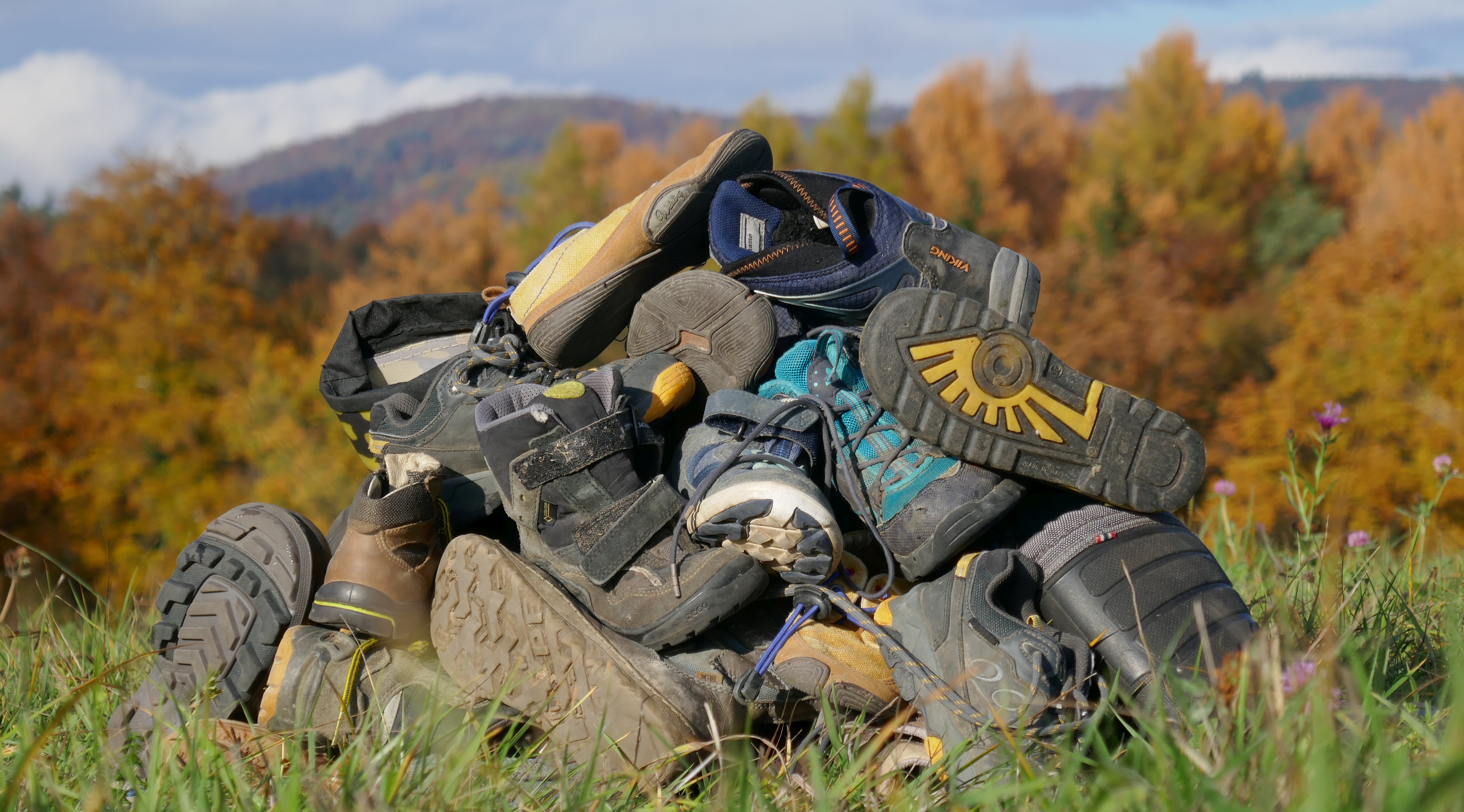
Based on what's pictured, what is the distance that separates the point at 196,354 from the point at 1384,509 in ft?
84.3

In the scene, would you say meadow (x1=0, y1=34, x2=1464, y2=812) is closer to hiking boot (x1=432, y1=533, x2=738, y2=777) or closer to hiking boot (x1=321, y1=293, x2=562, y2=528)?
hiking boot (x1=432, y1=533, x2=738, y2=777)

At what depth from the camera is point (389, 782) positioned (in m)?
1.21

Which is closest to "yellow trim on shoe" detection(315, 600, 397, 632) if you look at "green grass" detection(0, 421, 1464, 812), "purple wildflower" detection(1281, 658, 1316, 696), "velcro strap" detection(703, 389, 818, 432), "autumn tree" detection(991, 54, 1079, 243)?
"green grass" detection(0, 421, 1464, 812)

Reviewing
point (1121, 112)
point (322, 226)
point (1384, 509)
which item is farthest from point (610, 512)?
point (322, 226)

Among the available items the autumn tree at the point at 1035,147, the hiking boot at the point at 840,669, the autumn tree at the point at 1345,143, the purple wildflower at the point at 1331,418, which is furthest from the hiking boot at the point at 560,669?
the autumn tree at the point at 1345,143

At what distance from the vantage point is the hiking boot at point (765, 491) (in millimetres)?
1801

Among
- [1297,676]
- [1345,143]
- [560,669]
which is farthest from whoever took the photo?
[1345,143]

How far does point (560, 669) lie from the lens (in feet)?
5.78

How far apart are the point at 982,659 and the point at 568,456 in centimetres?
83

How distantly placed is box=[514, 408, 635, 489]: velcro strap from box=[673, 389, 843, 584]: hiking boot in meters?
0.20

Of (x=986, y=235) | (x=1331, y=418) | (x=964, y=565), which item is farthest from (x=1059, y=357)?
(x=986, y=235)

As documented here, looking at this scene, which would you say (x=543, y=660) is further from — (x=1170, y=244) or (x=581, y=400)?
(x=1170, y=244)

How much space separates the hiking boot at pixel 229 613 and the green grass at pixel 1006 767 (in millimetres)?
110

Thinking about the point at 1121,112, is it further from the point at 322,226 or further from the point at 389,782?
the point at 389,782
